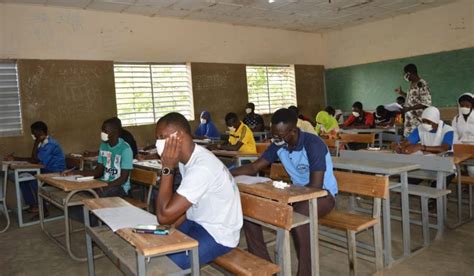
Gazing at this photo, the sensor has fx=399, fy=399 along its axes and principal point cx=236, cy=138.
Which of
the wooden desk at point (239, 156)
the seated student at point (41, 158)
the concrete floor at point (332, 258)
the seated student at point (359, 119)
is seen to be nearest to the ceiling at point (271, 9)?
the seated student at point (359, 119)

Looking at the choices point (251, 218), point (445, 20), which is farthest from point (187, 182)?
point (445, 20)

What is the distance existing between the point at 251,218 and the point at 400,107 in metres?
6.73

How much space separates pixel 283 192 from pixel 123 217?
0.97m

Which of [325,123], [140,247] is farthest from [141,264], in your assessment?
[325,123]

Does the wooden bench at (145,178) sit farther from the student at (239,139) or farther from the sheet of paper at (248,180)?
the student at (239,139)

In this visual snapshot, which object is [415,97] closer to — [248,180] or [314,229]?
[248,180]

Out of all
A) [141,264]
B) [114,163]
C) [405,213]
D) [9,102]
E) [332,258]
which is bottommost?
[332,258]

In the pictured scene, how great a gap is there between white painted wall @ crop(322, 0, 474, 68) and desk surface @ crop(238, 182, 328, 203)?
272 inches

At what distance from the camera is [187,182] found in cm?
195

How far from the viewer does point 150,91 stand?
24.7 feet

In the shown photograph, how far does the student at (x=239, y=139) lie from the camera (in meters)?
5.30

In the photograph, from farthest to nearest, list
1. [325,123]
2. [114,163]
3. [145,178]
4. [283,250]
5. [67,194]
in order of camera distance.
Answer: [325,123] → [114,163] → [67,194] → [145,178] → [283,250]

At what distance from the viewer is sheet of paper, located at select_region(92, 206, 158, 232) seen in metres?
2.04

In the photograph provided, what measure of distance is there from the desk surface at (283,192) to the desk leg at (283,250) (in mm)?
204
